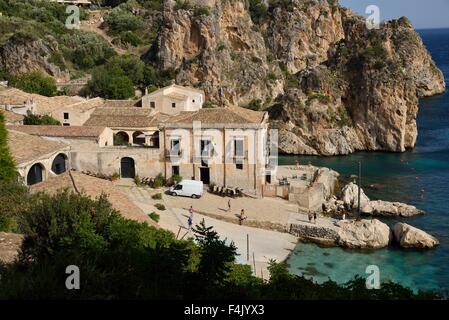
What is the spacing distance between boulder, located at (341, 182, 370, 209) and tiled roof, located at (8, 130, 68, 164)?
19389mm

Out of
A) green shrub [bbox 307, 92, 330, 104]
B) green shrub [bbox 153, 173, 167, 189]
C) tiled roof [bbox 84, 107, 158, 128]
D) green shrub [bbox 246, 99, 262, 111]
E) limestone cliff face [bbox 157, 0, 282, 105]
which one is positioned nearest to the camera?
green shrub [bbox 153, 173, 167, 189]

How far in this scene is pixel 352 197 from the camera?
124 ft

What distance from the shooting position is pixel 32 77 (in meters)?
56.8

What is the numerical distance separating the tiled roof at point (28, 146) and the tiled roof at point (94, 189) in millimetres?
6618

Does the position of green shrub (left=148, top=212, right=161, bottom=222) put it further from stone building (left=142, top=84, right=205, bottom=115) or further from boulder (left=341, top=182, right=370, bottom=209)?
stone building (left=142, top=84, right=205, bottom=115)

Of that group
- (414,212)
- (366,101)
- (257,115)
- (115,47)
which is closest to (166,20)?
(115,47)

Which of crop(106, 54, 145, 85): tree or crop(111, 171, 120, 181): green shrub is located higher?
crop(106, 54, 145, 85): tree

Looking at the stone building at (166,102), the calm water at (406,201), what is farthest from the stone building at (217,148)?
the stone building at (166,102)

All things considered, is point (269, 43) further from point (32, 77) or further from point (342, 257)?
point (342, 257)

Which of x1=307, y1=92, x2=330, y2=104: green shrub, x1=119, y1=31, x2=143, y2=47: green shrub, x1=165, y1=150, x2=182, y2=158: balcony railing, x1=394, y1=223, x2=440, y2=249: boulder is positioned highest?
x1=119, y1=31, x2=143, y2=47: green shrub

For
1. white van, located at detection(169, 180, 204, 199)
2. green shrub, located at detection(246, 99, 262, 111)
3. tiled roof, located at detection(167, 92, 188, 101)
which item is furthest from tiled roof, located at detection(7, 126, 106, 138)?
green shrub, located at detection(246, 99, 262, 111)

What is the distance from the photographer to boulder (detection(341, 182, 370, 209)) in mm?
37372

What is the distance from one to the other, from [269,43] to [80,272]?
276ft

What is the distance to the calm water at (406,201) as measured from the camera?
88.2ft
